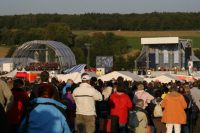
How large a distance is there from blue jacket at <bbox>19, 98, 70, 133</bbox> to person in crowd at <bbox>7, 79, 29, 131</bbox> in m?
3.55

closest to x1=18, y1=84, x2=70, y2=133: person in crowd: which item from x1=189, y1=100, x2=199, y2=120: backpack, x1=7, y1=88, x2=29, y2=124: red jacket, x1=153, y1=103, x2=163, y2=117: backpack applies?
x1=7, y1=88, x2=29, y2=124: red jacket

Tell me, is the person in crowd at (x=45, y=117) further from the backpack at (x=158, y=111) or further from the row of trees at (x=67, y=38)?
the row of trees at (x=67, y=38)

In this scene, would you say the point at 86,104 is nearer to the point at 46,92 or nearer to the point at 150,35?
the point at 46,92

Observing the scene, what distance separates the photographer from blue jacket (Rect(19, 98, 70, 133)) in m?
6.20

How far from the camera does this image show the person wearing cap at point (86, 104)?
12.0 m

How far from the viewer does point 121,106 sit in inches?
497

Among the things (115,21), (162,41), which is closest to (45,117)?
(162,41)

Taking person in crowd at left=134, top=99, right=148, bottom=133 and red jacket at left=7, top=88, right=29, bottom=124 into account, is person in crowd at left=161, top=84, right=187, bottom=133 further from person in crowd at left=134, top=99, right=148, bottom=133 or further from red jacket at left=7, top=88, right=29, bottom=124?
red jacket at left=7, top=88, right=29, bottom=124

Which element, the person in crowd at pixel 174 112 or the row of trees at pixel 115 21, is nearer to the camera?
the person in crowd at pixel 174 112

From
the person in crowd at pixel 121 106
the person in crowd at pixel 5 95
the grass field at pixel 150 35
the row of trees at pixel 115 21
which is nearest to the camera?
the person in crowd at pixel 5 95

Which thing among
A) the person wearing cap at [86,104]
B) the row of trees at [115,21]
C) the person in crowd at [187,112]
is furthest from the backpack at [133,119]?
the row of trees at [115,21]

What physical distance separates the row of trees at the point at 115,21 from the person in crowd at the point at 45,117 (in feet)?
351

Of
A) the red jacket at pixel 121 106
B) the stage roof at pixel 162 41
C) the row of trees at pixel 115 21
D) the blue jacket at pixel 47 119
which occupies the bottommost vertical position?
the red jacket at pixel 121 106

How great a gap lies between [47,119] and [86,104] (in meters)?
5.74
